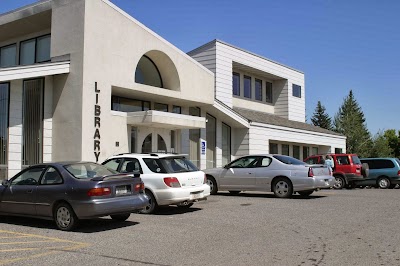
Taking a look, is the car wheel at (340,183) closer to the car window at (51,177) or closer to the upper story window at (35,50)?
the upper story window at (35,50)

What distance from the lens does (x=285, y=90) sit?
35.4 metres

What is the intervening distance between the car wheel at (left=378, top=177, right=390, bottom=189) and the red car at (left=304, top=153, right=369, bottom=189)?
55.4 inches

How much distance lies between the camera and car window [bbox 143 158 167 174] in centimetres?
1170

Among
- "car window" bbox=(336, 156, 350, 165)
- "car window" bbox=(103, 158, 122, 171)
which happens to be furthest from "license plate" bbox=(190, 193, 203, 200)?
A: "car window" bbox=(336, 156, 350, 165)

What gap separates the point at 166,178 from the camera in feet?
37.5

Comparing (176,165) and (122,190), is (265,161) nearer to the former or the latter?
(176,165)

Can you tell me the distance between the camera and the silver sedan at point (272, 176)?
15.2 meters

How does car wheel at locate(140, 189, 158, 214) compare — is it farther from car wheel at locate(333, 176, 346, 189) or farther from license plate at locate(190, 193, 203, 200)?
car wheel at locate(333, 176, 346, 189)

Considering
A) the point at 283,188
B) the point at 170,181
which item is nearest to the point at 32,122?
the point at 170,181

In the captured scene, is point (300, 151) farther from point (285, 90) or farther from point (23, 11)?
point (23, 11)

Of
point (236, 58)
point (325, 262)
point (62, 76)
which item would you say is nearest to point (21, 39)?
point (62, 76)

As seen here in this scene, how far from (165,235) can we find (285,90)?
28250 millimetres

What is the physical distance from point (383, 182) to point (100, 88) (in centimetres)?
1511

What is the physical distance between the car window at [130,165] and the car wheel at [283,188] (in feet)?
18.7
